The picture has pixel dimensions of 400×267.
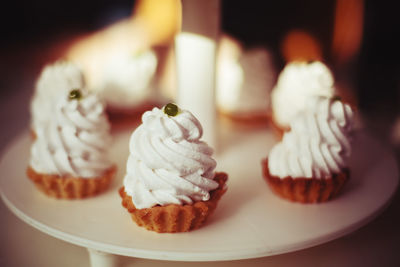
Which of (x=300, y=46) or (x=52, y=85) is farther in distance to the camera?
(x=300, y=46)

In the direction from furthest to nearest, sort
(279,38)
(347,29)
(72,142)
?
(279,38) → (347,29) → (72,142)

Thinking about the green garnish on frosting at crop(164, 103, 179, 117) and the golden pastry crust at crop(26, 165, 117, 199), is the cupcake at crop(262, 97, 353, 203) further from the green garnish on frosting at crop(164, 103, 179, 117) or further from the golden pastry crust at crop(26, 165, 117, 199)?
the golden pastry crust at crop(26, 165, 117, 199)

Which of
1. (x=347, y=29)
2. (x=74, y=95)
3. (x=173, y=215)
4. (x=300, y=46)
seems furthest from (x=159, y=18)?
(x=173, y=215)

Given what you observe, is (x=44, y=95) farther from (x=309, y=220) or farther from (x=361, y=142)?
(x=361, y=142)

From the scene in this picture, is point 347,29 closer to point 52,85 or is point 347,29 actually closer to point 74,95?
point 52,85

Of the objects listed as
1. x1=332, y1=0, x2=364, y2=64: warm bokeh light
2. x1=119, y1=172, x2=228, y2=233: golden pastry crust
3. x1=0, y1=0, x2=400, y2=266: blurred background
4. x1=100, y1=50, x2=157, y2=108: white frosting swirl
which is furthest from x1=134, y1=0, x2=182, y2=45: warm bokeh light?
x1=119, y1=172, x2=228, y2=233: golden pastry crust

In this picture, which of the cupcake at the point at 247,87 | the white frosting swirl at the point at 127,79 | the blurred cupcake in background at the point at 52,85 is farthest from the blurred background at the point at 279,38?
the cupcake at the point at 247,87

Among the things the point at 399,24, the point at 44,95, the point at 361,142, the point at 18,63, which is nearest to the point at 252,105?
the point at 361,142
